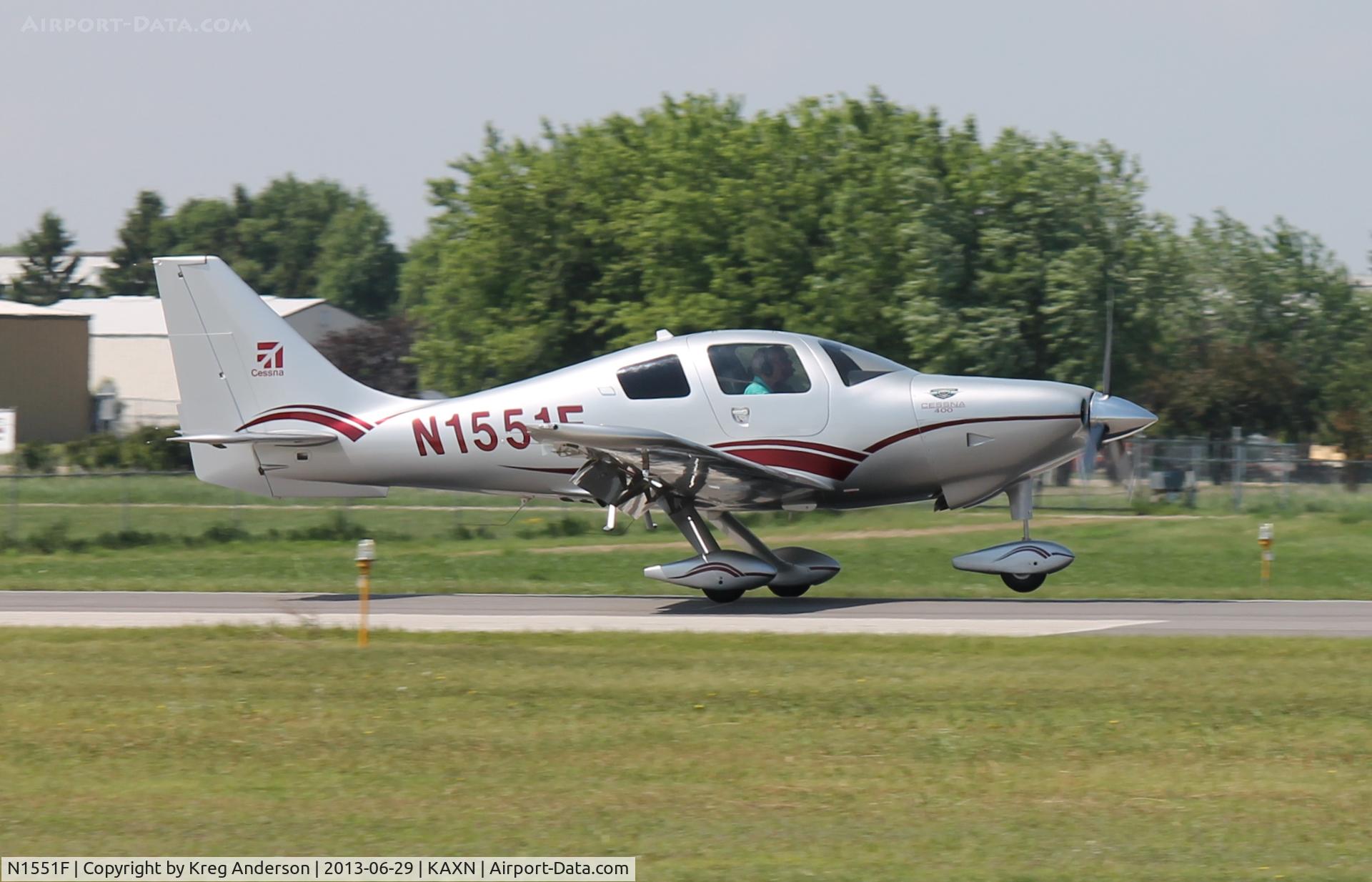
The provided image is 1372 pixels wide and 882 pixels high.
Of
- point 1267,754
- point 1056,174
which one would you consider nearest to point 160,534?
point 1267,754

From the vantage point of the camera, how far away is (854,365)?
1558 centimetres

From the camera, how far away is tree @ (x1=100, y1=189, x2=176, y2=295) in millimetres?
126500

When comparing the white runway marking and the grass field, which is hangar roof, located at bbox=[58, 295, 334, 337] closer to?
the grass field

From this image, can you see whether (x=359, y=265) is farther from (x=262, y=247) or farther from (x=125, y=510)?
(x=125, y=510)

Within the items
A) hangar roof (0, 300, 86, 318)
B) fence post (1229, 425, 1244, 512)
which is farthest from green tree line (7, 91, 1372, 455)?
hangar roof (0, 300, 86, 318)

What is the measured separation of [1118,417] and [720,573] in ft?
Answer: 13.2

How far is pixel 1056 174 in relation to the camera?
44406mm

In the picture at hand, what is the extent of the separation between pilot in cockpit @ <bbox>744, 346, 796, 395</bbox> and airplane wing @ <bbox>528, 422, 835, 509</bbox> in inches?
28.8

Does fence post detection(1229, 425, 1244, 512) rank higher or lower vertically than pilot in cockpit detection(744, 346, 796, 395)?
lower

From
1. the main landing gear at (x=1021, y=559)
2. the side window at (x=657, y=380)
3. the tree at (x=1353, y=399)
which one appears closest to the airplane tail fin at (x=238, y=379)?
the side window at (x=657, y=380)

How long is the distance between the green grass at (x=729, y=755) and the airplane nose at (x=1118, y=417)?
9.79 ft

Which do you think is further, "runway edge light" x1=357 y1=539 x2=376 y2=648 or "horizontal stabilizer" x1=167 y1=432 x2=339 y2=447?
"horizontal stabilizer" x1=167 y1=432 x2=339 y2=447

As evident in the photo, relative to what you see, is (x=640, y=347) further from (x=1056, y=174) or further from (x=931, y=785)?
(x=1056, y=174)

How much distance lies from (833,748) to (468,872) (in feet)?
9.13
